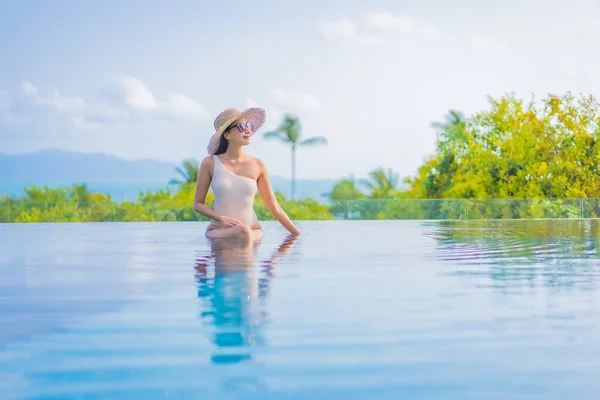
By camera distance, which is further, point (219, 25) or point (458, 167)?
point (219, 25)

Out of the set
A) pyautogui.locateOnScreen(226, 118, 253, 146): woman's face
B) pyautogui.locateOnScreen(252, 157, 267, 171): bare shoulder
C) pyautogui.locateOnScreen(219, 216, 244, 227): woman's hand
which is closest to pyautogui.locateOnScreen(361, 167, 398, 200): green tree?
pyautogui.locateOnScreen(252, 157, 267, 171): bare shoulder

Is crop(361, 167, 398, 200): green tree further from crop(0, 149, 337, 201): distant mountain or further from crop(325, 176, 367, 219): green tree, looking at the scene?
crop(0, 149, 337, 201): distant mountain

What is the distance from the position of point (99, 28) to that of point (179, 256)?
Result: 42.5m

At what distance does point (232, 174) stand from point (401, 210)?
38.3 ft

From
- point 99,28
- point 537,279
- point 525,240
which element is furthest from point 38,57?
point 537,279

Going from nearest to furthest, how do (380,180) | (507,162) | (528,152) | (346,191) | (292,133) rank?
(528,152), (507,162), (292,133), (346,191), (380,180)

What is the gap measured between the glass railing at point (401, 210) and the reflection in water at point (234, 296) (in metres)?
12.2

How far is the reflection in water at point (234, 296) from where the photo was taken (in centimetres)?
318

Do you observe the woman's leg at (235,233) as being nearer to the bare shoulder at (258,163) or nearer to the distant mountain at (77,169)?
the bare shoulder at (258,163)

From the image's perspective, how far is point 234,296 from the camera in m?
4.40

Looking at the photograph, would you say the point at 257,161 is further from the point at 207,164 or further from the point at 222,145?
the point at 207,164

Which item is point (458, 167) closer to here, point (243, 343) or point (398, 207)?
point (398, 207)

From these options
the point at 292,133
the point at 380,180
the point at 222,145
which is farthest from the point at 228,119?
the point at 380,180

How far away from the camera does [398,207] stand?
20.5m
